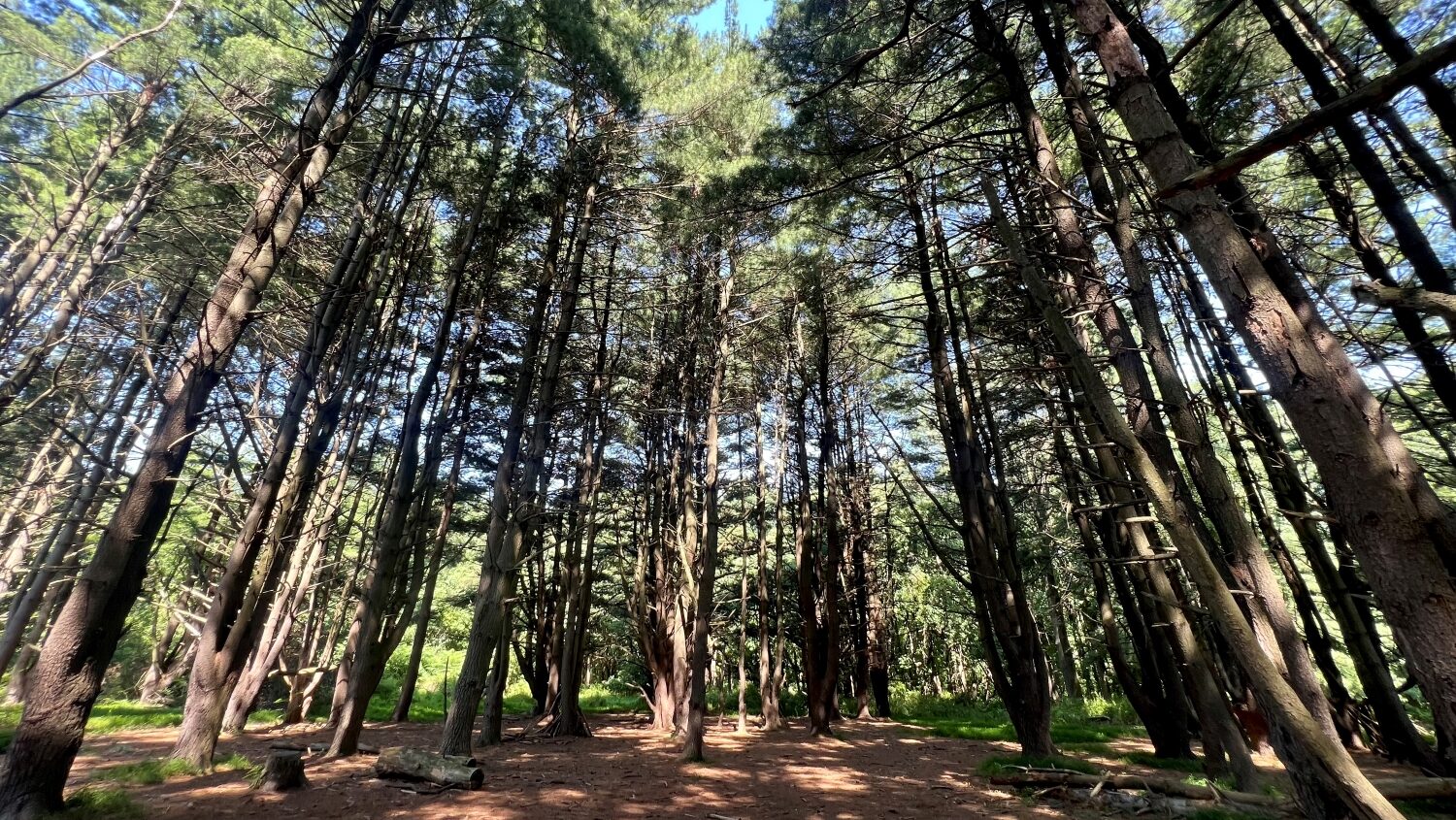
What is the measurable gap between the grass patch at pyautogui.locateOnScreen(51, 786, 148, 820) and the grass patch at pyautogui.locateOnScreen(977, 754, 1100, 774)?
297 inches

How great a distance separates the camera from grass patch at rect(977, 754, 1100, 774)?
19.5 feet

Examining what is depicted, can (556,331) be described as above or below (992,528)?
above

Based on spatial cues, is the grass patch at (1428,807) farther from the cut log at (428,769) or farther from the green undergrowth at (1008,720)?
the cut log at (428,769)

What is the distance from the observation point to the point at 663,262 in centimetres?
1120

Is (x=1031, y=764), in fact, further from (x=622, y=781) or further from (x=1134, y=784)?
(x=622, y=781)

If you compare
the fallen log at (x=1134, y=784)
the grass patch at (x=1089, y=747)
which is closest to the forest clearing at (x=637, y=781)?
the grass patch at (x=1089, y=747)

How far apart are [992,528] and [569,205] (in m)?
8.01

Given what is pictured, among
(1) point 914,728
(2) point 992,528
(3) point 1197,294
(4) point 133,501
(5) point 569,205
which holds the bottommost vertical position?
(1) point 914,728

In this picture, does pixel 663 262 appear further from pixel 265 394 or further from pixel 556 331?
pixel 265 394

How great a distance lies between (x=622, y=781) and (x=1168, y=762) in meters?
6.68

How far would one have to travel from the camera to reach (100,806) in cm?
371

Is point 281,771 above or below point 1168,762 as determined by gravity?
above

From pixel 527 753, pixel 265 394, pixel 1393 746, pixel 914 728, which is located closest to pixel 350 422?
pixel 265 394

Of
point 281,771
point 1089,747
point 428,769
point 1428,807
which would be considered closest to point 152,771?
point 281,771
